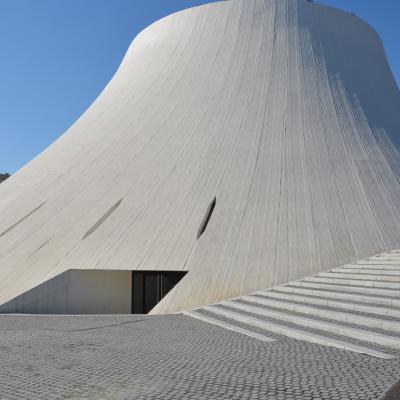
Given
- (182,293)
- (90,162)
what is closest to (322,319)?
(182,293)

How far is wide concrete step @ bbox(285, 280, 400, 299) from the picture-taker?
589 centimetres

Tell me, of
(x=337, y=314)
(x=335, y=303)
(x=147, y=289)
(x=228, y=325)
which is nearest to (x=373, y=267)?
(x=335, y=303)

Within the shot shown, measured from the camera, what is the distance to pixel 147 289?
9.59 meters

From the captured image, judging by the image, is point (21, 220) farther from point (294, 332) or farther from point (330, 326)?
point (330, 326)

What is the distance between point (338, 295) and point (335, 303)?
0.36m

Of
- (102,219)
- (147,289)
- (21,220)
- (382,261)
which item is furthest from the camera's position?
(21,220)

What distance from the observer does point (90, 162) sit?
11.6m

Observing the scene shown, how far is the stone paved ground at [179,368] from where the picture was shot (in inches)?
124

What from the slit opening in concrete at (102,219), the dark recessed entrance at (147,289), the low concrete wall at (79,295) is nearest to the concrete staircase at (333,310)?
the dark recessed entrance at (147,289)

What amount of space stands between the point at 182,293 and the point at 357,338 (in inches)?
148

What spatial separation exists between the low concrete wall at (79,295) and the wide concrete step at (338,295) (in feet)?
10.8

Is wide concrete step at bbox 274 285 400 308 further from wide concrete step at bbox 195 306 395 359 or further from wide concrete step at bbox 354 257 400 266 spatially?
wide concrete step at bbox 354 257 400 266

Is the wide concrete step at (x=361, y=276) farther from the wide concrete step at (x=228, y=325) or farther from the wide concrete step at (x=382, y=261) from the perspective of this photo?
the wide concrete step at (x=228, y=325)

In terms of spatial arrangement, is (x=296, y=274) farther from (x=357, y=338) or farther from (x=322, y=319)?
(x=357, y=338)
